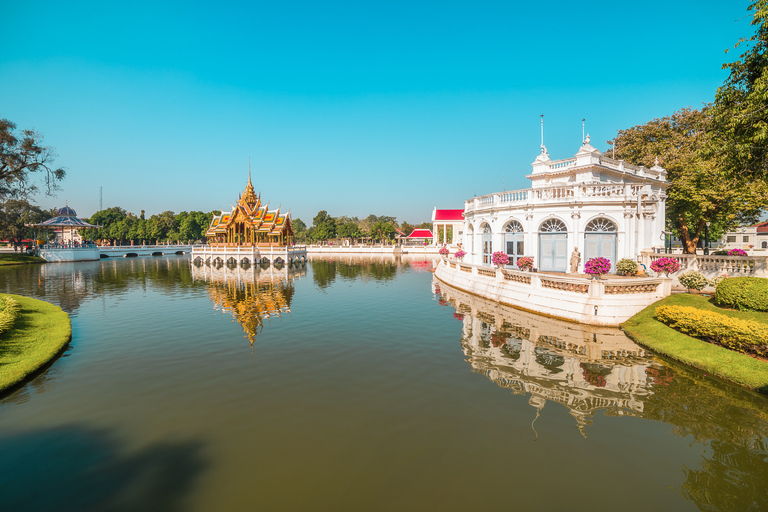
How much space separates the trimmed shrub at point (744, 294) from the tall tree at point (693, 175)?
4942mm

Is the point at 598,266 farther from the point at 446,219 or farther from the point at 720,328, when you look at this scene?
the point at 446,219

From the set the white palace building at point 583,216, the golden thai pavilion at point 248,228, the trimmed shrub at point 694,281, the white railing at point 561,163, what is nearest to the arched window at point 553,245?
the white palace building at point 583,216

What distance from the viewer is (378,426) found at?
8.11m

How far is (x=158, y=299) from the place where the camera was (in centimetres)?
2497

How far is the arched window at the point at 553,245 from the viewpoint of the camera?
24531 mm

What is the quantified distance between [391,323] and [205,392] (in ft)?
31.7

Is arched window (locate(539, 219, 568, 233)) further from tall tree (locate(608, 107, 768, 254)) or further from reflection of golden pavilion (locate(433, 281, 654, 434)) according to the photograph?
reflection of golden pavilion (locate(433, 281, 654, 434))

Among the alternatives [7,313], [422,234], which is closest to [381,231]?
[422,234]

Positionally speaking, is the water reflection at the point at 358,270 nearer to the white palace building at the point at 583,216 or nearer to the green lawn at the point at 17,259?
the white palace building at the point at 583,216

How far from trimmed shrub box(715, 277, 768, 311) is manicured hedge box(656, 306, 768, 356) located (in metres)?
2.48

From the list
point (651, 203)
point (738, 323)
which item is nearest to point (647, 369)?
point (738, 323)

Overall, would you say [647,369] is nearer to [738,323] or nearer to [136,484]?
[738,323]

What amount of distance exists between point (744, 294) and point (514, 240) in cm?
1459

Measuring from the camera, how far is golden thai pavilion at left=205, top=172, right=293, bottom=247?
58500 millimetres
